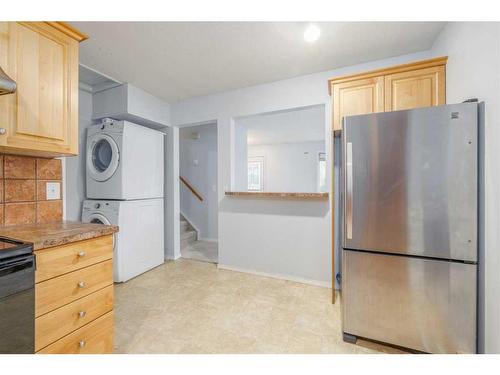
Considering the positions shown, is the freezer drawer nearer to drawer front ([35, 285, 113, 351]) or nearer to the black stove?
Answer: drawer front ([35, 285, 113, 351])

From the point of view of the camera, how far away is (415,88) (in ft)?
5.67

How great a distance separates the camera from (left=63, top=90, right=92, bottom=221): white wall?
2664 mm

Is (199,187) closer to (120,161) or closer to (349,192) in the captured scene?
(120,161)

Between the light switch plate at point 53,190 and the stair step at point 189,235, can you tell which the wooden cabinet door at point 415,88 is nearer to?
the light switch plate at point 53,190

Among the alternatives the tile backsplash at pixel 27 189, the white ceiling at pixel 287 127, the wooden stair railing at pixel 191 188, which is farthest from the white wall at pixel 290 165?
the tile backsplash at pixel 27 189

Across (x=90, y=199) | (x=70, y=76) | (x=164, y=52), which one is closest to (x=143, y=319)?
(x=90, y=199)

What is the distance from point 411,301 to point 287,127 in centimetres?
379

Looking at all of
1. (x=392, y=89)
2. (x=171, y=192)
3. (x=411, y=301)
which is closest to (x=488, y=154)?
(x=392, y=89)

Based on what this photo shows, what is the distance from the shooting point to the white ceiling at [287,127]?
3.75 metres

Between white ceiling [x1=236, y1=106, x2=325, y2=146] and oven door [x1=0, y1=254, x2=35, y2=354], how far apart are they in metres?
2.62

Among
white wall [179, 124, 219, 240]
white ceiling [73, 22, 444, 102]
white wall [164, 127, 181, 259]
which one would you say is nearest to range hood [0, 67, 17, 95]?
white ceiling [73, 22, 444, 102]

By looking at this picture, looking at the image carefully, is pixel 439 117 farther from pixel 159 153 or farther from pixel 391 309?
pixel 159 153

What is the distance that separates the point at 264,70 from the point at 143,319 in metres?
2.67
